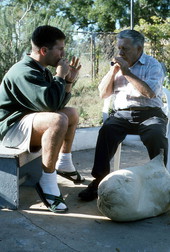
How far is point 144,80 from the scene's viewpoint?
3.15 meters

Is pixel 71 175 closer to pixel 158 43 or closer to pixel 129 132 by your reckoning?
pixel 129 132

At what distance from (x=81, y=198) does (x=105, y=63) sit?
7.63 meters

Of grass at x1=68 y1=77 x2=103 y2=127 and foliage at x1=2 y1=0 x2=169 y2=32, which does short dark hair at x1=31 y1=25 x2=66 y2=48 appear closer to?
grass at x1=68 y1=77 x2=103 y2=127

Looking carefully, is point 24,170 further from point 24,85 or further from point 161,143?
point 161,143

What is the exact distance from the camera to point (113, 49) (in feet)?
33.6

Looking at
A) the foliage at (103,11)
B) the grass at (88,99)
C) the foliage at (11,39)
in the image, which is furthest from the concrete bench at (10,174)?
the foliage at (103,11)

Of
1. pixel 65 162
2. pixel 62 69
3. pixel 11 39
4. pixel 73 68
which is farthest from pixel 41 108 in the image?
pixel 11 39

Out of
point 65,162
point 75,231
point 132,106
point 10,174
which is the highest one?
point 132,106

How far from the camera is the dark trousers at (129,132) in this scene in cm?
294

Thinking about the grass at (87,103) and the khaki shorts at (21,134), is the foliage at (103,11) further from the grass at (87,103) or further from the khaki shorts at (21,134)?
the khaki shorts at (21,134)

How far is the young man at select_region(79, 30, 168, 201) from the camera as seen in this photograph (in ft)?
9.73

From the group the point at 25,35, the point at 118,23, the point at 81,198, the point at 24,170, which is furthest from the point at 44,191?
the point at 118,23

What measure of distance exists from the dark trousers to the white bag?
230 mm

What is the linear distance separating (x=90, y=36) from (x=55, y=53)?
7583 millimetres
